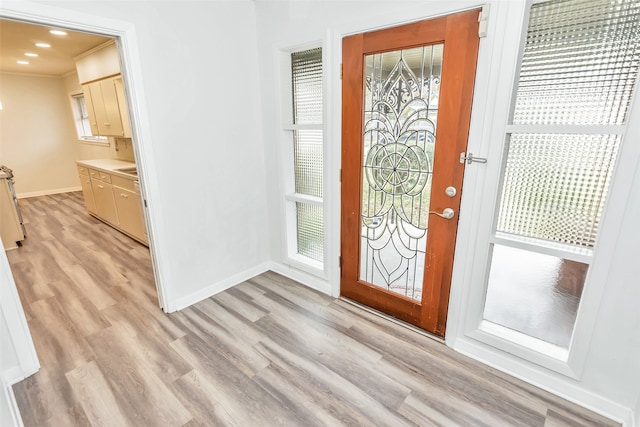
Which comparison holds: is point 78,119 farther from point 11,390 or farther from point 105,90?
point 11,390

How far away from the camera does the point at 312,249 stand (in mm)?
3057

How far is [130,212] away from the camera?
3.97m

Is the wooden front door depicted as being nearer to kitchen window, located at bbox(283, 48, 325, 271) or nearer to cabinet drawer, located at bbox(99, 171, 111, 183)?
kitchen window, located at bbox(283, 48, 325, 271)

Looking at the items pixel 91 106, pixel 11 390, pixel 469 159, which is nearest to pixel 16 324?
pixel 11 390

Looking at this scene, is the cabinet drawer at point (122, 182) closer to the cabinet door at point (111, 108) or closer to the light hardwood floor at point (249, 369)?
the cabinet door at point (111, 108)

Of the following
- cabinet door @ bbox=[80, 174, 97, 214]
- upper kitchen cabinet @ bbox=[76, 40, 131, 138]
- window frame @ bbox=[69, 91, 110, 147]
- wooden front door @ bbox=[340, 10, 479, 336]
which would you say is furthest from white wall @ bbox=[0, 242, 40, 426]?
window frame @ bbox=[69, 91, 110, 147]

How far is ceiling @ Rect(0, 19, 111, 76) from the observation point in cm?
334

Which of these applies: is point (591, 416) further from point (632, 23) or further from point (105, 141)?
point (105, 141)

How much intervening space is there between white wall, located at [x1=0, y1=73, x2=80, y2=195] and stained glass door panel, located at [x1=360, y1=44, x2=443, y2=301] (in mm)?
7583

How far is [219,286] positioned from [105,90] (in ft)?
11.0

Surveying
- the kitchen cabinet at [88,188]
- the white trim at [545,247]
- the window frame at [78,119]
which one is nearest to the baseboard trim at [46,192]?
the window frame at [78,119]

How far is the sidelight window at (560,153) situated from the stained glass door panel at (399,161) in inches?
18.7

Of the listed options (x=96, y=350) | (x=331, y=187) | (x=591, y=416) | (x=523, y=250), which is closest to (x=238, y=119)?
(x=331, y=187)

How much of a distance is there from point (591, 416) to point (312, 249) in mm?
2208
